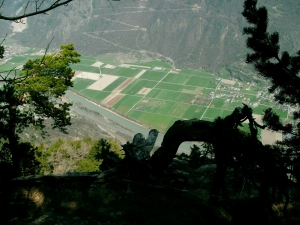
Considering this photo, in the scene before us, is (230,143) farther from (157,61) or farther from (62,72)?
(157,61)

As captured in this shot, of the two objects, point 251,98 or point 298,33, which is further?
point 298,33

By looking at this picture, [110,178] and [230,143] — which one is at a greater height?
[230,143]

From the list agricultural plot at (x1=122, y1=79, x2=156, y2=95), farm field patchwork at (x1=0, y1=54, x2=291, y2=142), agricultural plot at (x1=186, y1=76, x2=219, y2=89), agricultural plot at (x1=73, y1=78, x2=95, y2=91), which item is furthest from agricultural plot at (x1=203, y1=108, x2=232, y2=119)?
agricultural plot at (x1=73, y1=78, x2=95, y2=91)

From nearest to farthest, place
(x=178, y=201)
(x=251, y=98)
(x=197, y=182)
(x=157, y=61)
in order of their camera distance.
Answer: (x=178, y=201) < (x=197, y=182) < (x=251, y=98) < (x=157, y=61)

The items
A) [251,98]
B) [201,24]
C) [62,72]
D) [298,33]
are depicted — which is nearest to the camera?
[62,72]

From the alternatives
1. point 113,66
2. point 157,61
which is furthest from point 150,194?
point 157,61

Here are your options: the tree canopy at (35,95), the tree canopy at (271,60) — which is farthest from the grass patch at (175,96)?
the tree canopy at (271,60)
